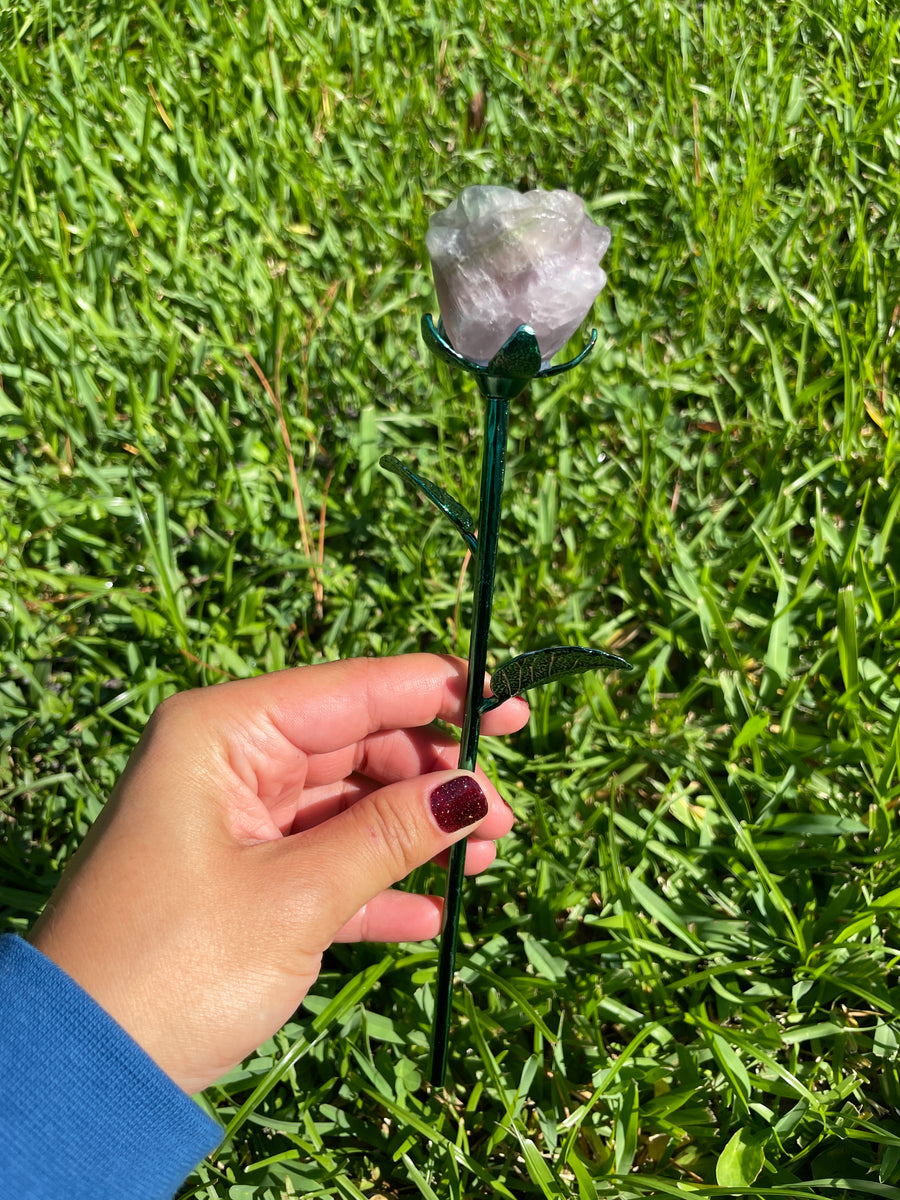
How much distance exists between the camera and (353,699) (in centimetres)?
130

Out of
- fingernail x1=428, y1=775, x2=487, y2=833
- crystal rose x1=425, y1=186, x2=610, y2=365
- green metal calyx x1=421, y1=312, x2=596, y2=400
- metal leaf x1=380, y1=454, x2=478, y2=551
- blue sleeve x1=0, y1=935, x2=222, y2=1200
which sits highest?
crystal rose x1=425, y1=186, x2=610, y2=365

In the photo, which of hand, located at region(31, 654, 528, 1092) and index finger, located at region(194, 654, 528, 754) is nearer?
hand, located at region(31, 654, 528, 1092)

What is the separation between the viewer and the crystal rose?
2.93ft

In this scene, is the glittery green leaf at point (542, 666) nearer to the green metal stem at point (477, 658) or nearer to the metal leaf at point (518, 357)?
the green metal stem at point (477, 658)

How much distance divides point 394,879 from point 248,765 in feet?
0.85

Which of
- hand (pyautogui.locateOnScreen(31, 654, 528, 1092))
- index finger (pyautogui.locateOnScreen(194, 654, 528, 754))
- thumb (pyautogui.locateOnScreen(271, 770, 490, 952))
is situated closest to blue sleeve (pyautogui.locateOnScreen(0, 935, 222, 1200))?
hand (pyautogui.locateOnScreen(31, 654, 528, 1092))

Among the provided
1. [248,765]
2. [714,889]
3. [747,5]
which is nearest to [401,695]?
[248,765]

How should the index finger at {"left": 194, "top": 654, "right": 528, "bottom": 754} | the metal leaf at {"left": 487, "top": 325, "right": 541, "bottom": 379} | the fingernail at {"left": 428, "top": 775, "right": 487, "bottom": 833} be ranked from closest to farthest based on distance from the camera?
the metal leaf at {"left": 487, "top": 325, "right": 541, "bottom": 379} < the fingernail at {"left": 428, "top": 775, "right": 487, "bottom": 833} < the index finger at {"left": 194, "top": 654, "right": 528, "bottom": 754}

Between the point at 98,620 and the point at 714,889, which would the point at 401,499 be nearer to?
the point at 98,620

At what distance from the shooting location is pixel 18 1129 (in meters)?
0.94

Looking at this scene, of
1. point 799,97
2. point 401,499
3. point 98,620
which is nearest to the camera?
point 98,620

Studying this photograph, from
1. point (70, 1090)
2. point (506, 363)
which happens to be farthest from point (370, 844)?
point (506, 363)

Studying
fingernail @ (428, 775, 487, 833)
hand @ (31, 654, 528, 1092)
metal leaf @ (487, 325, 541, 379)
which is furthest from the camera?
fingernail @ (428, 775, 487, 833)

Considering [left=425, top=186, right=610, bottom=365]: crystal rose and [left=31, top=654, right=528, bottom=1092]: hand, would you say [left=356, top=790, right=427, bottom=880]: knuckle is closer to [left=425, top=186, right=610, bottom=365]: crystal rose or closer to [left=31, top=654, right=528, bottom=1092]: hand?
[left=31, top=654, right=528, bottom=1092]: hand
